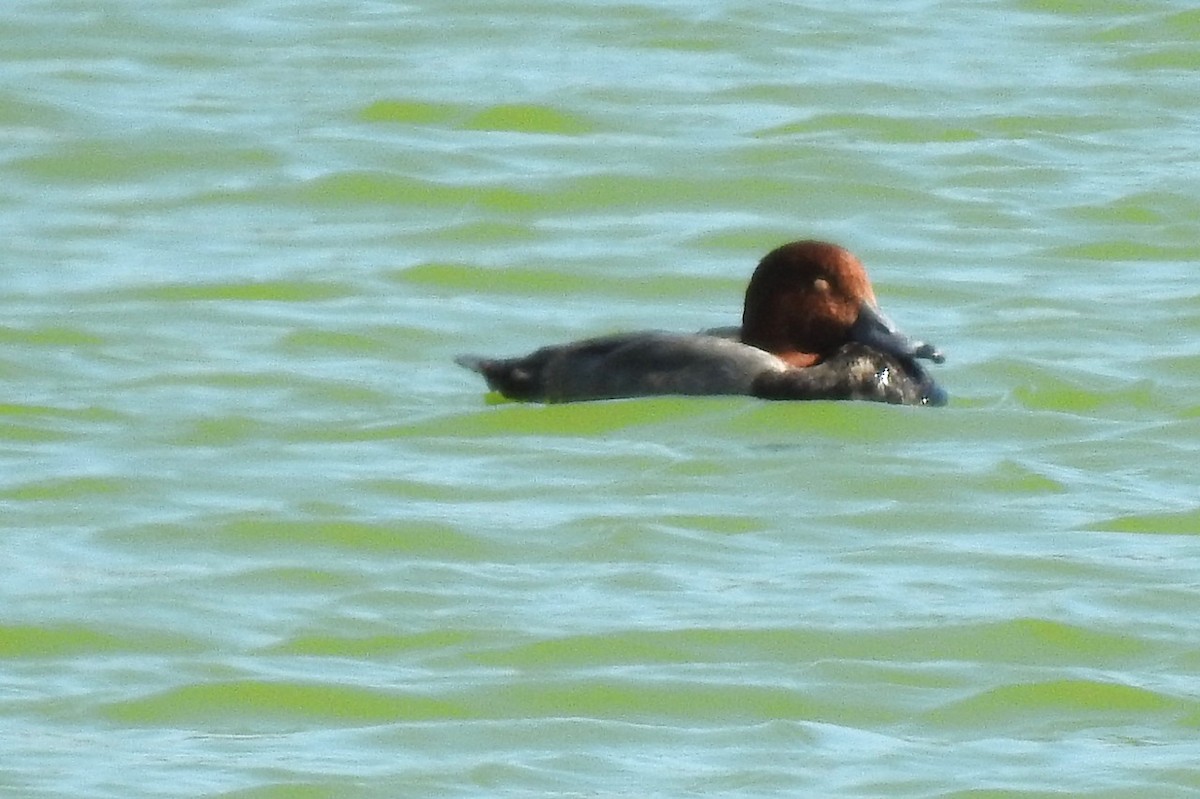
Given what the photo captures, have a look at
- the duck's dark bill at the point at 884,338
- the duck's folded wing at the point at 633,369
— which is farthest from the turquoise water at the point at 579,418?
the duck's dark bill at the point at 884,338

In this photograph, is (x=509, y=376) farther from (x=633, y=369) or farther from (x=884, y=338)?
(x=884, y=338)

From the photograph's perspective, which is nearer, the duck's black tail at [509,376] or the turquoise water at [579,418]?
the turquoise water at [579,418]

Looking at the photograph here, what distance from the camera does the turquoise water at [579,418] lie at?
7.18m

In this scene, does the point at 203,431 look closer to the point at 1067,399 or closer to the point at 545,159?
the point at 1067,399

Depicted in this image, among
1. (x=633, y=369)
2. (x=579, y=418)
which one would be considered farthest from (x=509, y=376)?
(x=633, y=369)

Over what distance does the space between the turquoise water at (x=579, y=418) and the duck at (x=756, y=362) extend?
10 centimetres

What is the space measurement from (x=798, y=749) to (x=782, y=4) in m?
11.4

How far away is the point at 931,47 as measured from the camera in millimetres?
16922

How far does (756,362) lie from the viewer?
10.5 m

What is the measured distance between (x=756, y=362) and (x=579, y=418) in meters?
0.61

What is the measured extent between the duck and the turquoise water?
96 millimetres

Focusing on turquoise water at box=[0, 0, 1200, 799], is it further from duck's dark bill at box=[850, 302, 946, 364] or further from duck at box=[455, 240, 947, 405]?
duck's dark bill at box=[850, 302, 946, 364]

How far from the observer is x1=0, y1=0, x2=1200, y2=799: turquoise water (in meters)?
7.18

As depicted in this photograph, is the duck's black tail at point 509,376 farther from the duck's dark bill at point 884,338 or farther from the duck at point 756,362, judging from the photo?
the duck's dark bill at point 884,338
